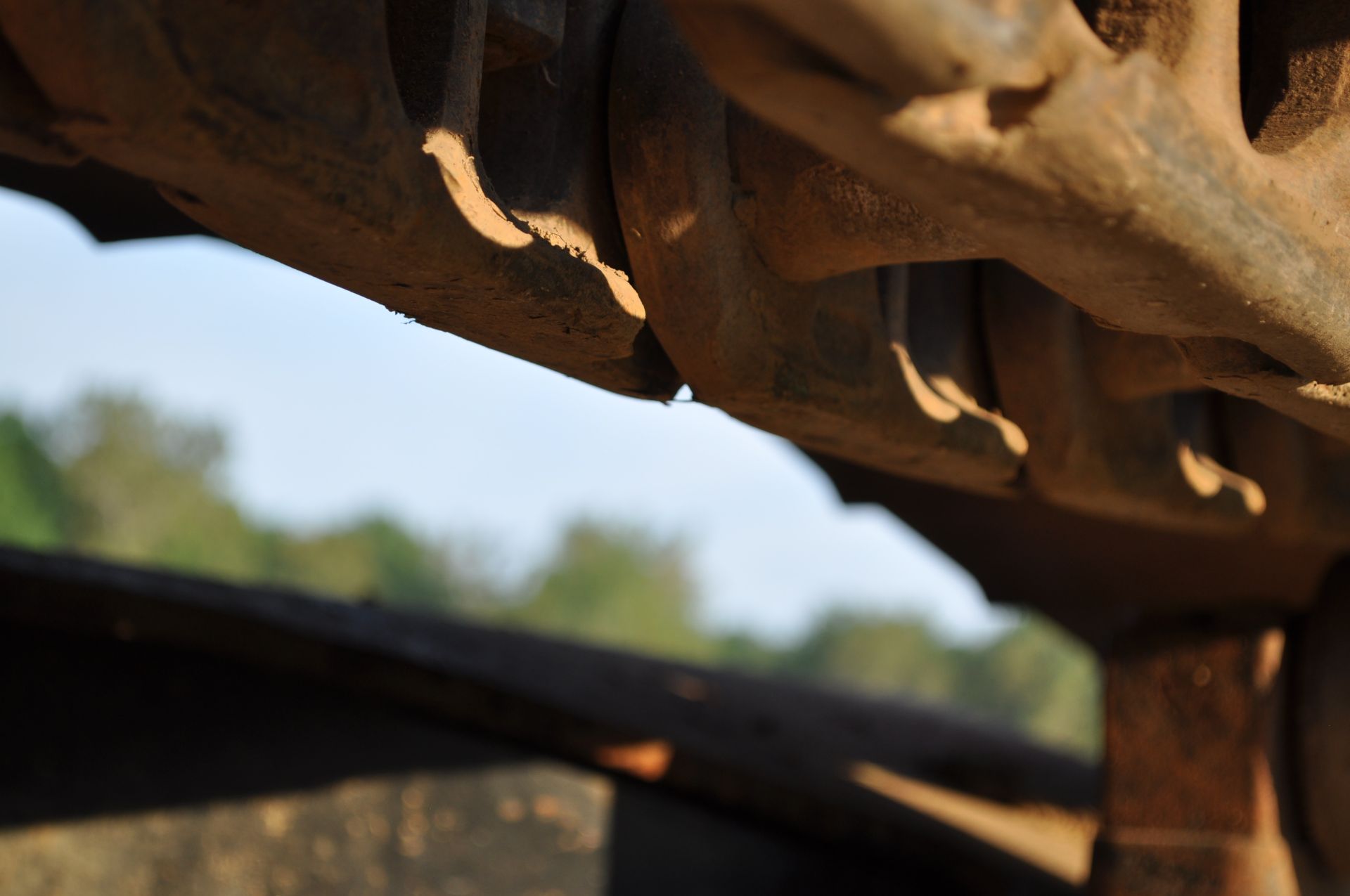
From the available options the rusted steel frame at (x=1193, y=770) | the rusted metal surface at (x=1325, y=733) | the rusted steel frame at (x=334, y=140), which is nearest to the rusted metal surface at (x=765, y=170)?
the rusted steel frame at (x=334, y=140)

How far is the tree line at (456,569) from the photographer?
29.5 m

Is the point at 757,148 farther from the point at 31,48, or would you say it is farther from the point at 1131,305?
the point at 31,48

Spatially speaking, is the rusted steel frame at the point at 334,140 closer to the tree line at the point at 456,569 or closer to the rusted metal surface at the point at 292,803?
the rusted metal surface at the point at 292,803

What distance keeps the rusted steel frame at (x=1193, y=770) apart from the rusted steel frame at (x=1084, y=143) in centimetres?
199

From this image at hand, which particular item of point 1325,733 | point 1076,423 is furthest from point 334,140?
point 1325,733

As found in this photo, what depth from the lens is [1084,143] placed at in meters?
1.19

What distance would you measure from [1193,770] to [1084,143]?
2.67 metres

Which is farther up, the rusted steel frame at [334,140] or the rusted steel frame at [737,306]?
the rusted steel frame at [334,140]

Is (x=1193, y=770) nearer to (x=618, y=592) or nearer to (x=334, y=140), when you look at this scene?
(x=334, y=140)

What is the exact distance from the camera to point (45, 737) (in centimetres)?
311

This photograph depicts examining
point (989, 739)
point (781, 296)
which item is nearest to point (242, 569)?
point (989, 739)

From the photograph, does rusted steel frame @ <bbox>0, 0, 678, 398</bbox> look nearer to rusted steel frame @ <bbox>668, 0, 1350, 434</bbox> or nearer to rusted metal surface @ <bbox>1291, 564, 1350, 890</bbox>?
rusted steel frame @ <bbox>668, 0, 1350, 434</bbox>

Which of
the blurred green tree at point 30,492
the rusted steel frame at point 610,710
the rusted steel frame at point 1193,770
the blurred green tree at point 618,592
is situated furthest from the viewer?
the blurred green tree at point 618,592

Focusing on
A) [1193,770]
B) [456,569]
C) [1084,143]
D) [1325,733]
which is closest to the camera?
[1084,143]
